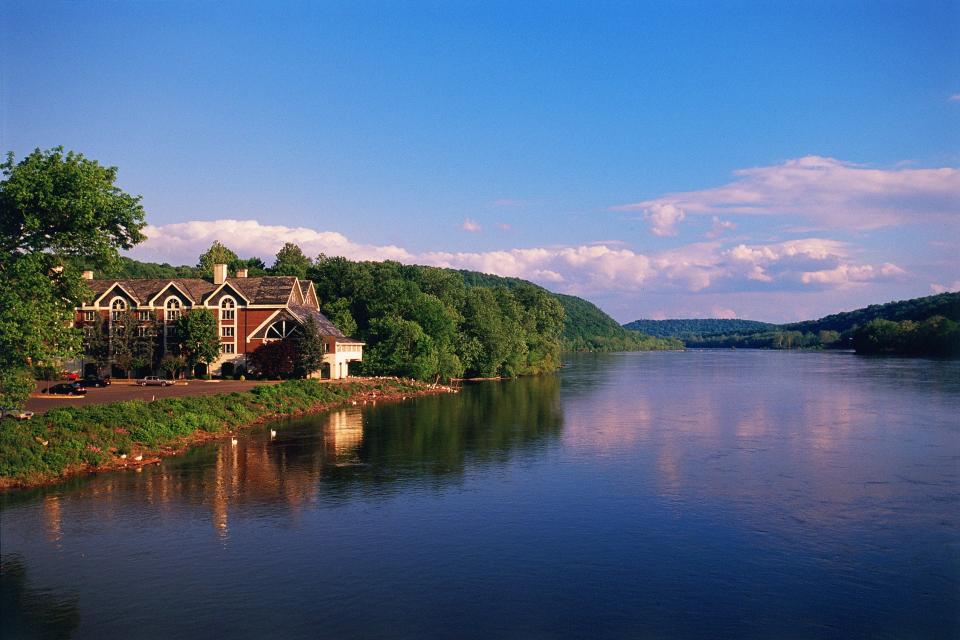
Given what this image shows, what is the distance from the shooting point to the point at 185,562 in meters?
22.4

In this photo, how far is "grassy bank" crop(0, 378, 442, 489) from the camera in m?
32.0

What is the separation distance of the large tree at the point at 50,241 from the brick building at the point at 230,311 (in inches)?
1442

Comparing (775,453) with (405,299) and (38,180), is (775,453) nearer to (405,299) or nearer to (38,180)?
(38,180)

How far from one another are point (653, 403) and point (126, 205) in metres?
48.4

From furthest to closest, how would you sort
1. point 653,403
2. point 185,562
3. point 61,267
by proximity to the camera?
point 653,403 → point 61,267 → point 185,562

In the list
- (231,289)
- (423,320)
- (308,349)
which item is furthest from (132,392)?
(423,320)

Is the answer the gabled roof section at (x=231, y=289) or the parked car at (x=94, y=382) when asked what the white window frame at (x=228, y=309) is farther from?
the parked car at (x=94, y=382)

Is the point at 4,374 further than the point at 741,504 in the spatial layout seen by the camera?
Yes

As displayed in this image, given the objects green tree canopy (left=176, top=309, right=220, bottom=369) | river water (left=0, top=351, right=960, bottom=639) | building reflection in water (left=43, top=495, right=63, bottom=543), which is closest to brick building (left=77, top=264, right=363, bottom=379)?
green tree canopy (left=176, top=309, right=220, bottom=369)

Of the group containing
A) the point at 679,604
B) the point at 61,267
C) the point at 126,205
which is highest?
the point at 126,205

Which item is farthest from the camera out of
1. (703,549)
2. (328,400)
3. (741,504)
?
(328,400)

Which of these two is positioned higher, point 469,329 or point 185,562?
point 469,329

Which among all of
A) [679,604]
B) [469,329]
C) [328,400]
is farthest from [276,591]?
[469,329]

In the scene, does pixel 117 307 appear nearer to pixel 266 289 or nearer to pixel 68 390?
→ pixel 266 289
